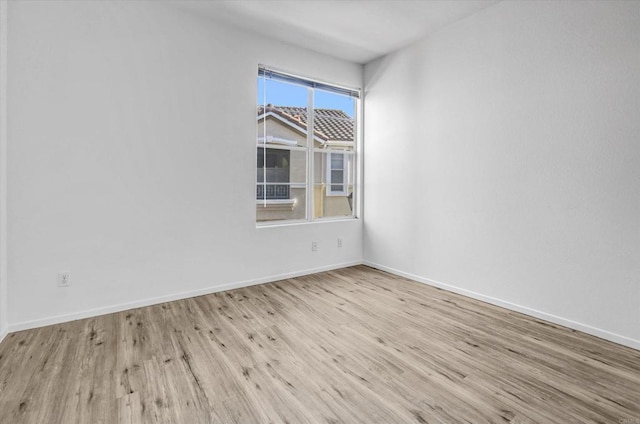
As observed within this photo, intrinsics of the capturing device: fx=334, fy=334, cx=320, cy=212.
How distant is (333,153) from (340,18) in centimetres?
158

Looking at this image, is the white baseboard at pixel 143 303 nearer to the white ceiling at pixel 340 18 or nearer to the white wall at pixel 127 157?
the white wall at pixel 127 157

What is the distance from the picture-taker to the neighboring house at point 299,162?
374 cm

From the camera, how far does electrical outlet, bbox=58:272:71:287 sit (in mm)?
2643

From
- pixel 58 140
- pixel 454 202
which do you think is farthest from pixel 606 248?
pixel 58 140

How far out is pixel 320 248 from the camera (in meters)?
4.18

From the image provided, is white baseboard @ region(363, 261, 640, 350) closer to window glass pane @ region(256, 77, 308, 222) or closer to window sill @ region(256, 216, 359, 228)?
window sill @ region(256, 216, 359, 228)

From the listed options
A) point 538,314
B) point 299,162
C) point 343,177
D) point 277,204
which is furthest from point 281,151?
point 538,314

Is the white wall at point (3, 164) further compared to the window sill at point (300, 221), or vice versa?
the window sill at point (300, 221)

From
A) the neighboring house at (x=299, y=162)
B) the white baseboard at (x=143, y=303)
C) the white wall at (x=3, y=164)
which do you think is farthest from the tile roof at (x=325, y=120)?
the white wall at (x=3, y=164)

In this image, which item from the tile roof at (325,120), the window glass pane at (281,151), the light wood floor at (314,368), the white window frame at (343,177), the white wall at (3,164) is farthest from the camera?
the white window frame at (343,177)

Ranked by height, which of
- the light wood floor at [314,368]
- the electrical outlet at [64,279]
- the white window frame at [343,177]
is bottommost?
the light wood floor at [314,368]

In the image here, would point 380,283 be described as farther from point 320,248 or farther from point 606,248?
point 606,248

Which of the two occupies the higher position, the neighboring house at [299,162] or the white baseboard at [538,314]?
the neighboring house at [299,162]

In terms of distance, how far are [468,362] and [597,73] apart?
2258 mm
